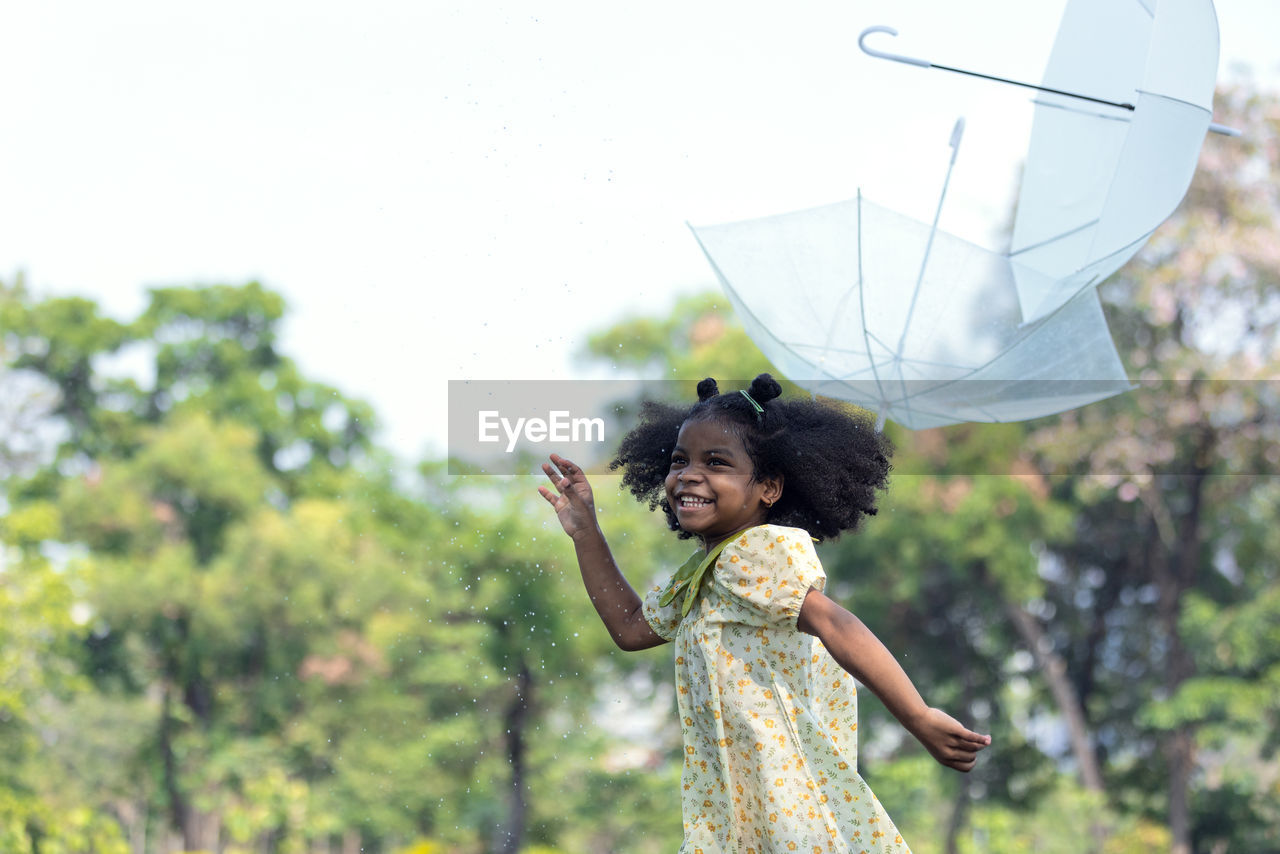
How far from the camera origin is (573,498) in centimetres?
322

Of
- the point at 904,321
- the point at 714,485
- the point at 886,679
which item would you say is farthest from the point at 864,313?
the point at 886,679

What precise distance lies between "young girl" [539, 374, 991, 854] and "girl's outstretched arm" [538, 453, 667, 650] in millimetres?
25

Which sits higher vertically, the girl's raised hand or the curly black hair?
the curly black hair

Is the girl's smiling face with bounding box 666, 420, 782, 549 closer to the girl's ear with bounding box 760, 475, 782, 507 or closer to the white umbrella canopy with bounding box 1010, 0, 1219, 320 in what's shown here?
the girl's ear with bounding box 760, 475, 782, 507

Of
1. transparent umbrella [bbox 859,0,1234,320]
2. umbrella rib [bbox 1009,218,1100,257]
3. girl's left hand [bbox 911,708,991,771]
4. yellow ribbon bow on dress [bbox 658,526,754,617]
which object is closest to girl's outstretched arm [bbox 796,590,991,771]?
girl's left hand [bbox 911,708,991,771]

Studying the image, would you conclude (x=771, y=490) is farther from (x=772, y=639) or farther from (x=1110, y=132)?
(x=1110, y=132)

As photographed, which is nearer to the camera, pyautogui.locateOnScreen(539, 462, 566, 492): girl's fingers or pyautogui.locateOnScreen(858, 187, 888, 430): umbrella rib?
pyautogui.locateOnScreen(539, 462, 566, 492): girl's fingers

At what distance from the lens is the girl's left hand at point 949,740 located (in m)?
2.44

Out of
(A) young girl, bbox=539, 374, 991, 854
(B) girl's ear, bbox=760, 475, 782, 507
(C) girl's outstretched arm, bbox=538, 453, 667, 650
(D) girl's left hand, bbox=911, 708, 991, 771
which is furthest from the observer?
(C) girl's outstretched arm, bbox=538, 453, 667, 650

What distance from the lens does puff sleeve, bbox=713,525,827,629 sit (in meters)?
2.67

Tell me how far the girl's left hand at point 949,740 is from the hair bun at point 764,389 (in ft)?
2.50

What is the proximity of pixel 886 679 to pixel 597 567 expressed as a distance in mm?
825

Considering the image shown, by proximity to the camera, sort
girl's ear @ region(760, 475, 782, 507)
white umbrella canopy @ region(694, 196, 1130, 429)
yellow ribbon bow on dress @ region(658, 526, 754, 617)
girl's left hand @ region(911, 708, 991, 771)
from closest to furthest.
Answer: girl's left hand @ region(911, 708, 991, 771) → yellow ribbon bow on dress @ region(658, 526, 754, 617) → girl's ear @ region(760, 475, 782, 507) → white umbrella canopy @ region(694, 196, 1130, 429)

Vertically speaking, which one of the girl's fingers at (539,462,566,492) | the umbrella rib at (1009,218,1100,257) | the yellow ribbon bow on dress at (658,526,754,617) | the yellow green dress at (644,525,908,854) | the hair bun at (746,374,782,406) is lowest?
the yellow green dress at (644,525,908,854)
